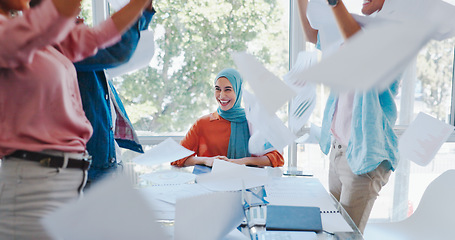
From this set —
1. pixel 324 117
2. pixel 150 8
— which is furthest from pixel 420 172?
pixel 150 8

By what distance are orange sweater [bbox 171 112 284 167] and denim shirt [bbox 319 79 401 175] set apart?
796 millimetres

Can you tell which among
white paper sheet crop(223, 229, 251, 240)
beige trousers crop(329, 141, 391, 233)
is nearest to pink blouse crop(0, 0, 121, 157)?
white paper sheet crop(223, 229, 251, 240)

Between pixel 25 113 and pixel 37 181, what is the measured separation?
0.09 m

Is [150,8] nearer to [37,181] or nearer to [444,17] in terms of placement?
[37,181]

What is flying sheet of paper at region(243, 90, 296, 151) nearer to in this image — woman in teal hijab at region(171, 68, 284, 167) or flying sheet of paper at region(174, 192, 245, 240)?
flying sheet of paper at region(174, 192, 245, 240)

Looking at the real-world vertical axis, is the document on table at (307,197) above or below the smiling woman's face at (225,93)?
below

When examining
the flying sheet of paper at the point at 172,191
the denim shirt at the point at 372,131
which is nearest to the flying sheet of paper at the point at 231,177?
the flying sheet of paper at the point at 172,191

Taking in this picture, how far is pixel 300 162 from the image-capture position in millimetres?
2090

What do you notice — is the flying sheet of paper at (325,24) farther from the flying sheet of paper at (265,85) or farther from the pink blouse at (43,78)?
the pink blouse at (43,78)

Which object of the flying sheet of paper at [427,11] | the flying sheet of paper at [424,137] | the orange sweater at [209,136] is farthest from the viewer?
the orange sweater at [209,136]

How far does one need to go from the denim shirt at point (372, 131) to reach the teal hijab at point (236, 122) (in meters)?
0.70

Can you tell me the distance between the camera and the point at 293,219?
764 millimetres

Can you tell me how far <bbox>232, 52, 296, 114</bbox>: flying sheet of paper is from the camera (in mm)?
380

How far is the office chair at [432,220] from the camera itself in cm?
117
